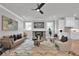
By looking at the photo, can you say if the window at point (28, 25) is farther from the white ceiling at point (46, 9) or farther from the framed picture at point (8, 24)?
the framed picture at point (8, 24)

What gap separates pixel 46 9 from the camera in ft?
17.5

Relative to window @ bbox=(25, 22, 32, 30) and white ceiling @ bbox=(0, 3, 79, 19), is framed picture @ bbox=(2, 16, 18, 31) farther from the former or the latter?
window @ bbox=(25, 22, 32, 30)

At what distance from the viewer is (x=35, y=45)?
218 inches

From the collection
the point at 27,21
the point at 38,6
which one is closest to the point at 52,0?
the point at 38,6

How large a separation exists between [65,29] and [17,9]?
1.80 meters

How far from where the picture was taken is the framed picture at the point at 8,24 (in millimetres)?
5773

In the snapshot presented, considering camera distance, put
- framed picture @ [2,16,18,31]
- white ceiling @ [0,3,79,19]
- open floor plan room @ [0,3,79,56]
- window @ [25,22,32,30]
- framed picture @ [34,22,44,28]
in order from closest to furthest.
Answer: white ceiling @ [0,3,79,19] → open floor plan room @ [0,3,79,56] → window @ [25,22,32,30] → framed picture @ [34,22,44,28] → framed picture @ [2,16,18,31]

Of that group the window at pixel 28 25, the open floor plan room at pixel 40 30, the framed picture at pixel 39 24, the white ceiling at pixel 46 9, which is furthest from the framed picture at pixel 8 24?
the framed picture at pixel 39 24

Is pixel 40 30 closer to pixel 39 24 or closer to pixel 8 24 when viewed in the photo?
pixel 39 24

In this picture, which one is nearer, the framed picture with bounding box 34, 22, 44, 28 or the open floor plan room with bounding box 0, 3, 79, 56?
the open floor plan room with bounding box 0, 3, 79, 56

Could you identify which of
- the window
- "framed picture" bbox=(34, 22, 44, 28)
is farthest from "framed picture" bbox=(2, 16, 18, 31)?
"framed picture" bbox=(34, 22, 44, 28)

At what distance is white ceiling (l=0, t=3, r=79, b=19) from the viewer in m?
4.88

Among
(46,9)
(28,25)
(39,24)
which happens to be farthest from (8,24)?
(46,9)

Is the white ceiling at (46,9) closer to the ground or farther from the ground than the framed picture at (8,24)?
farther from the ground
